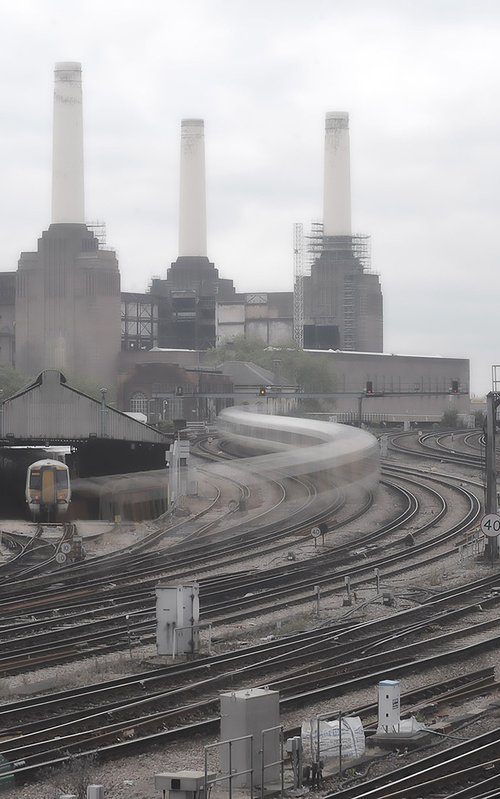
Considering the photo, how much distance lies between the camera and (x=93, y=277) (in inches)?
4466

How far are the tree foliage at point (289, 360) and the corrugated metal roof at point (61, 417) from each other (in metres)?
56.7

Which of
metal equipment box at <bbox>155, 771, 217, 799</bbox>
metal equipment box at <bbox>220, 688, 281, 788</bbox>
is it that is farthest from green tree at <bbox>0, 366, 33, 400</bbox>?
metal equipment box at <bbox>155, 771, 217, 799</bbox>

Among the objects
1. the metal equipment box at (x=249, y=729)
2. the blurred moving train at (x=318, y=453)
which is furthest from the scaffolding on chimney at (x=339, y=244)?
the metal equipment box at (x=249, y=729)

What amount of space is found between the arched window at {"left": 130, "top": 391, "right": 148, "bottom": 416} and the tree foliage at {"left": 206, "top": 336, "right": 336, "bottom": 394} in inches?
397

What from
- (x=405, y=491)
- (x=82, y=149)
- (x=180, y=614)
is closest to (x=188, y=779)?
(x=180, y=614)

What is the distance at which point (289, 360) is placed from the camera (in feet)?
391

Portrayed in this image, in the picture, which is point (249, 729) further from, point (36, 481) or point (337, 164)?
point (337, 164)

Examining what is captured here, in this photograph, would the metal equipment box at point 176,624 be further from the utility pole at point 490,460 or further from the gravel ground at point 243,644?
the utility pole at point 490,460

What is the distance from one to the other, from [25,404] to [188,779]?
45.7 meters

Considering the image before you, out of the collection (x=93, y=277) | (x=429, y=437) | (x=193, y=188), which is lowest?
(x=429, y=437)

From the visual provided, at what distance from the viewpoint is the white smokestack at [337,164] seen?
127812 mm

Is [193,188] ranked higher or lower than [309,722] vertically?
higher

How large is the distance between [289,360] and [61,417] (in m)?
64.4

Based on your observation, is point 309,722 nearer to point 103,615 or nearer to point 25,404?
point 103,615
